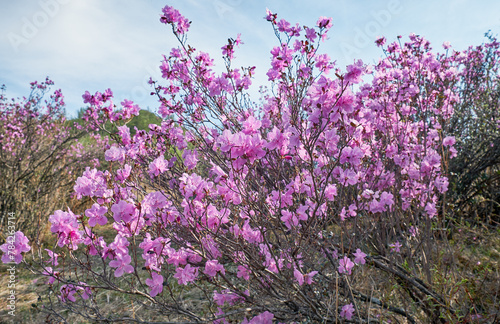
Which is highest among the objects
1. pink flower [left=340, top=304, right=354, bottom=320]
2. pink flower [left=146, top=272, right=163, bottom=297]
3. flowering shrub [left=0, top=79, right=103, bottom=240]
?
flowering shrub [left=0, top=79, right=103, bottom=240]

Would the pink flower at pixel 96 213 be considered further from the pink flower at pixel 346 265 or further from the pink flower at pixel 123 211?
the pink flower at pixel 346 265

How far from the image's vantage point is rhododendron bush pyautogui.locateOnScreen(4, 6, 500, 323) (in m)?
1.76

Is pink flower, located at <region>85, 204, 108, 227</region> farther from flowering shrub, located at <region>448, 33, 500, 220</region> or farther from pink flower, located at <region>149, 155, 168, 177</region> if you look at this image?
flowering shrub, located at <region>448, 33, 500, 220</region>

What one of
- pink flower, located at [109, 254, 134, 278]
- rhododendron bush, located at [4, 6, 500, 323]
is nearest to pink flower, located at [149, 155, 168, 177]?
rhododendron bush, located at [4, 6, 500, 323]

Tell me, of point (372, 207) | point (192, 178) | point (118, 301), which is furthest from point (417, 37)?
point (118, 301)

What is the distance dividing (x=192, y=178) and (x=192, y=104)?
6.74 feet

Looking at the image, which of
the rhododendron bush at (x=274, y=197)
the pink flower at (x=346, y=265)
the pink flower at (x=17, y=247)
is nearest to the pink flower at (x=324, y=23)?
the rhododendron bush at (x=274, y=197)

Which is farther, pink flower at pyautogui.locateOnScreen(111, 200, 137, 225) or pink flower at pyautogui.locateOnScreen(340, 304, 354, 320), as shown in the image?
pink flower at pyautogui.locateOnScreen(340, 304, 354, 320)

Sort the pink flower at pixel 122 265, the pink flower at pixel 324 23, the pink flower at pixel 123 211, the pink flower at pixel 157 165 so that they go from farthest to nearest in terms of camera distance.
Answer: the pink flower at pixel 324 23, the pink flower at pixel 157 165, the pink flower at pixel 122 265, the pink flower at pixel 123 211

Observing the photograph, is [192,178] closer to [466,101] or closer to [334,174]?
[334,174]

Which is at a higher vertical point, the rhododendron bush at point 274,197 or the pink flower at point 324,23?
the pink flower at point 324,23

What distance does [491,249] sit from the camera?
389 cm

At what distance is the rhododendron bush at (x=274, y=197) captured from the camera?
176cm

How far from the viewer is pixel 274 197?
2.12m
